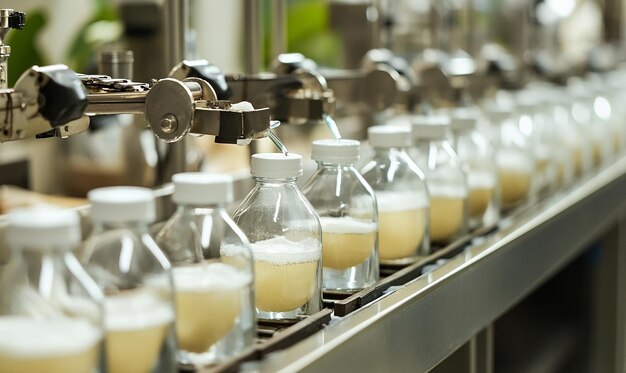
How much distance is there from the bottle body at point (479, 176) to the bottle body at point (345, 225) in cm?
43

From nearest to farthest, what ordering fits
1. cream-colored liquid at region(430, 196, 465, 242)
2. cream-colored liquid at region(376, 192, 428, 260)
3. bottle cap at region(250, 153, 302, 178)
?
bottle cap at region(250, 153, 302, 178) < cream-colored liquid at region(376, 192, 428, 260) < cream-colored liquid at region(430, 196, 465, 242)

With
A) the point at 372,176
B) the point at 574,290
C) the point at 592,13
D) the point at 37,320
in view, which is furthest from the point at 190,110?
the point at 592,13

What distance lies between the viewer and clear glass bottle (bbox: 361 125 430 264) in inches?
50.7

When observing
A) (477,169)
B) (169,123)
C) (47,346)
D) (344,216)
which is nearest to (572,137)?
(477,169)

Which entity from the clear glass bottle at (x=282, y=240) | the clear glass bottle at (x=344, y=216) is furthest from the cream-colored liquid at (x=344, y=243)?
the clear glass bottle at (x=282, y=240)

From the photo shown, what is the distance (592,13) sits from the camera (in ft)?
17.9

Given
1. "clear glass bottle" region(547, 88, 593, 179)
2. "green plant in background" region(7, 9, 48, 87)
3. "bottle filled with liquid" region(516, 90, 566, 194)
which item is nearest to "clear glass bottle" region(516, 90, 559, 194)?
"bottle filled with liquid" region(516, 90, 566, 194)

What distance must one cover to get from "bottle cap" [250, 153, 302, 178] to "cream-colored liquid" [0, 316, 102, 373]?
1.10 feet

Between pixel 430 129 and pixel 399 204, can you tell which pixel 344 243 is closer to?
pixel 399 204

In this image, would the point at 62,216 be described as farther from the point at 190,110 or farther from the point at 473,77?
the point at 473,77

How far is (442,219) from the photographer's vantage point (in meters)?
1.45

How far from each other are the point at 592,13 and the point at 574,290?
3.26 m

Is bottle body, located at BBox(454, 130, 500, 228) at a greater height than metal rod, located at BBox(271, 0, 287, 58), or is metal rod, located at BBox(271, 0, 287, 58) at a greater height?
metal rod, located at BBox(271, 0, 287, 58)

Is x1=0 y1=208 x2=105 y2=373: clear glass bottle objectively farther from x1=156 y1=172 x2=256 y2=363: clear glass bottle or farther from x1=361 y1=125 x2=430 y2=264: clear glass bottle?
x1=361 y1=125 x2=430 y2=264: clear glass bottle
